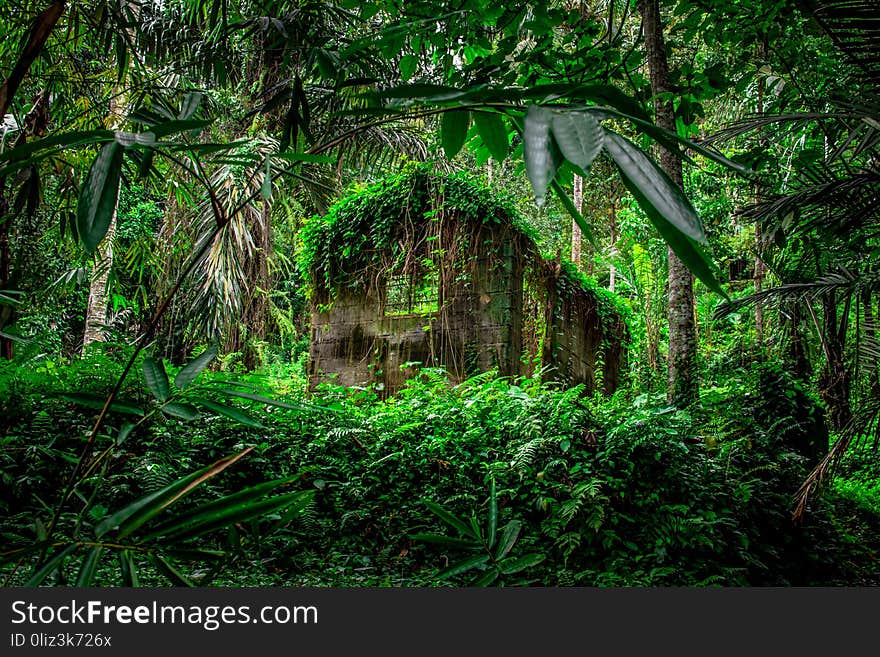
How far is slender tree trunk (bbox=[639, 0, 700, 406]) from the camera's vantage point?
4738 millimetres

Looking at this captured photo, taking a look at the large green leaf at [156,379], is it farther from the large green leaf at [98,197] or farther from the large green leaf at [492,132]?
the large green leaf at [492,132]

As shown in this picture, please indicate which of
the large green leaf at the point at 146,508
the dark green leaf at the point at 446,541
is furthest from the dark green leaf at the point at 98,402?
the dark green leaf at the point at 446,541

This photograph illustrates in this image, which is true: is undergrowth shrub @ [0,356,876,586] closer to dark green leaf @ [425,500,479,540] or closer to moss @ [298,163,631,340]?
dark green leaf @ [425,500,479,540]

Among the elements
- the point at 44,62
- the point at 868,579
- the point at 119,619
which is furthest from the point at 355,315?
the point at 119,619

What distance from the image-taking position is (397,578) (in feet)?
10.9

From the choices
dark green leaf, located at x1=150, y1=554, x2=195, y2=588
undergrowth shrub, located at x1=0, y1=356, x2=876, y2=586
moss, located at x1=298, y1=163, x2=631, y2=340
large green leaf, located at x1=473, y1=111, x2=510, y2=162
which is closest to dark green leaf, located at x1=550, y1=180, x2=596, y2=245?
large green leaf, located at x1=473, y1=111, x2=510, y2=162

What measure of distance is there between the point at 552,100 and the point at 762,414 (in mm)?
5039

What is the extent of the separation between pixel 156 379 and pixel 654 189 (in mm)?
986

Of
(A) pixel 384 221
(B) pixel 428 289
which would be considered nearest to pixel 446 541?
(B) pixel 428 289

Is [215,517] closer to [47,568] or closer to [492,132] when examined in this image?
[47,568]

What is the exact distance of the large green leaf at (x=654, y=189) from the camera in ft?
2.17

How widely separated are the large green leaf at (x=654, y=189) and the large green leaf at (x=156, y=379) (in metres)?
0.92

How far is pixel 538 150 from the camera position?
2.26 feet

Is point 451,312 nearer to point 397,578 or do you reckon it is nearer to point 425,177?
point 425,177
